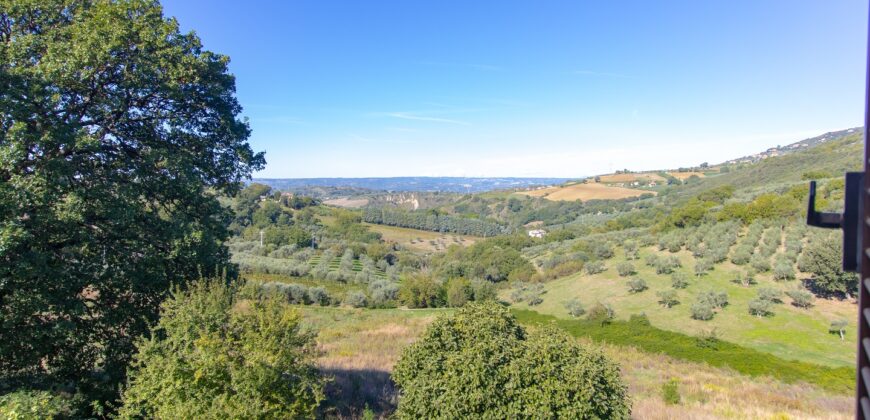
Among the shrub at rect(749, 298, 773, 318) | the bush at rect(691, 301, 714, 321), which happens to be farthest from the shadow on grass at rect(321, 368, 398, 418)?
the shrub at rect(749, 298, 773, 318)

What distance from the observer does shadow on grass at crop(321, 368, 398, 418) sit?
388 inches

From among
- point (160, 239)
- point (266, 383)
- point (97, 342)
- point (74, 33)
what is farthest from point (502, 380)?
point (74, 33)

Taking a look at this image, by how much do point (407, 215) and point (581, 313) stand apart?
11727 cm

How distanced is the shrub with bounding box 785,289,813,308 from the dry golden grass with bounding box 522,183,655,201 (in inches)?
4590

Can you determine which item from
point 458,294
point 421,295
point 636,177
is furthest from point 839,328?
point 636,177

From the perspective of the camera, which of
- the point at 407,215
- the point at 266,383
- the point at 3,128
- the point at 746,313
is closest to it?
the point at 266,383

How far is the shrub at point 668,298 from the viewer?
1110 inches

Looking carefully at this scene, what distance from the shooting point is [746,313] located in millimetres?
24516

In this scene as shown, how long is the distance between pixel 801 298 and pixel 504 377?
26.3 m

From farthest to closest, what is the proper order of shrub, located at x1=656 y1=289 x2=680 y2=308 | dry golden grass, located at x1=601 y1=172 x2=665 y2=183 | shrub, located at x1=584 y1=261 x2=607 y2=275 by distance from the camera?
dry golden grass, located at x1=601 y1=172 x2=665 y2=183 → shrub, located at x1=584 y1=261 x2=607 y2=275 → shrub, located at x1=656 y1=289 x2=680 y2=308

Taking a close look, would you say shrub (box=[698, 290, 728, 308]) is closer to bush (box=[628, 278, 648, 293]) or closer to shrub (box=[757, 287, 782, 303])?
shrub (box=[757, 287, 782, 303])

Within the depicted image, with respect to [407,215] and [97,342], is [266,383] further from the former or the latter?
[407,215]

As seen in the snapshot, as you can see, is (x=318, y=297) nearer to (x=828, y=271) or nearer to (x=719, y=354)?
(x=719, y=354)

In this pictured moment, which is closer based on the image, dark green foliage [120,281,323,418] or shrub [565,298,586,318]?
dark green foliage [120,281,323,418]
